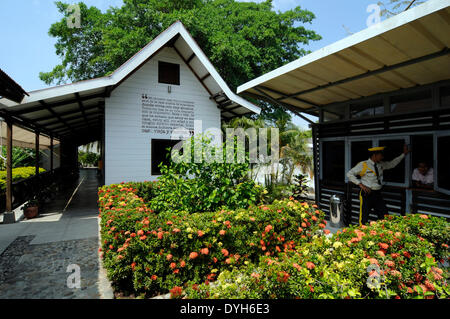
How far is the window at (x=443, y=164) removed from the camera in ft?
17.0

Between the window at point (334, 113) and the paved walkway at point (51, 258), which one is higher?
the window at point (334, 113)

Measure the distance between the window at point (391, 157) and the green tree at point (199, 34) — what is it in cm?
1368

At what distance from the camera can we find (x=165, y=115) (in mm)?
10242

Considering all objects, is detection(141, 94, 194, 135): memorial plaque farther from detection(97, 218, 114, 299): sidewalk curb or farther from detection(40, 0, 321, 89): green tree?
detection(40, 0, 321, 89): green tree

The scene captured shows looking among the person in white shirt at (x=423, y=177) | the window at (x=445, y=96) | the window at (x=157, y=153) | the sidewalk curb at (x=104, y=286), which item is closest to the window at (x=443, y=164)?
the person in white shirt at (x=423, y=177)

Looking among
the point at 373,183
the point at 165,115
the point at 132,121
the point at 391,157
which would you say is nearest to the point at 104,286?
the point at 373,183

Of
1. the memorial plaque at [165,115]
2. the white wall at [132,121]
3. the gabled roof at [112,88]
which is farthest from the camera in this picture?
the memorial plaque at [165,115]

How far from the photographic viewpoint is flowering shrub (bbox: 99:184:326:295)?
339cm

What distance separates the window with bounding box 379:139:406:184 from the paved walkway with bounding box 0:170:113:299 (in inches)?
270

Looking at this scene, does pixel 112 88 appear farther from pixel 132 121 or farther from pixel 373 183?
pixel 373 183

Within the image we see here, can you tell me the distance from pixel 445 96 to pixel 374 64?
6.83ft

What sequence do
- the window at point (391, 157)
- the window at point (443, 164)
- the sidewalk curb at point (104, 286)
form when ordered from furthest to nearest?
1. the window at point (391, 157)
2. the window at point (443, 164)
3. the sidewalk curb at point (104, 286)

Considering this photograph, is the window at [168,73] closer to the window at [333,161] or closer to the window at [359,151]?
the window at [333,161]

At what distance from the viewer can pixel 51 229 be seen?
6.73 meters
